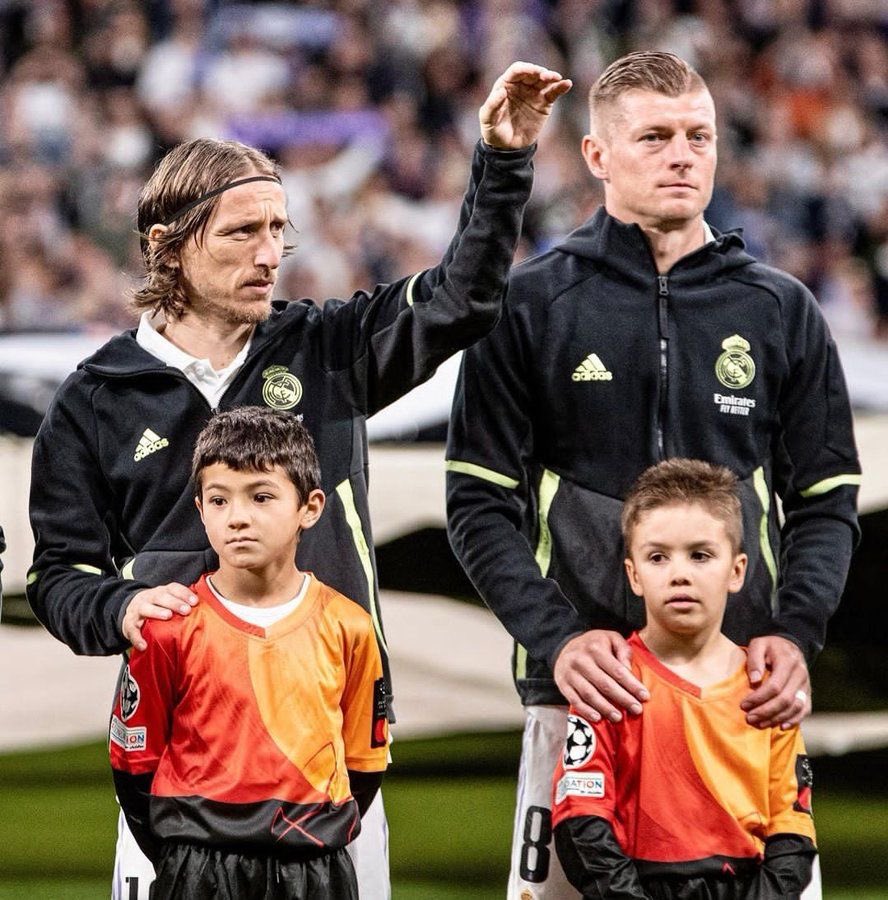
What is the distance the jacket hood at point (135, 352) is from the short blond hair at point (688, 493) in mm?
694

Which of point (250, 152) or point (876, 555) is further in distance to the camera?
point (876, 555)

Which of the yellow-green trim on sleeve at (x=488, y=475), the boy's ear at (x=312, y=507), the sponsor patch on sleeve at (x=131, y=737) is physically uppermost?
the yellow-green trim on sleeve at (x=488, y=475)

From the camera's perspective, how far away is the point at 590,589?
10.0 feet

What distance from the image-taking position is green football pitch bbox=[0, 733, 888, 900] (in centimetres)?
486

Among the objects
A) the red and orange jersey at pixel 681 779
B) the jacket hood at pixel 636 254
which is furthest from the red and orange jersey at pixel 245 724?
the jacket hood at pixel 636 254

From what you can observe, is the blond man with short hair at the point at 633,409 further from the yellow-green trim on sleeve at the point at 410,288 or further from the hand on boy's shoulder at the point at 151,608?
the hand on boy's shoulder at the point at 151,608

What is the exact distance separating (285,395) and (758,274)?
0.92 m

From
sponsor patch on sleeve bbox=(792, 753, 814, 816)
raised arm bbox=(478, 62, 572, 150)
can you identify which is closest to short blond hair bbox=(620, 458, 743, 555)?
sponsor patch on sleeve bbox=(792, 753, 814, 816)

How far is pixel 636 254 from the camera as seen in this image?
10.3 feet

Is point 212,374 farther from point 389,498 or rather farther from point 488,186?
point 389,498

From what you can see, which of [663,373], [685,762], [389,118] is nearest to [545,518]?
[663,373]

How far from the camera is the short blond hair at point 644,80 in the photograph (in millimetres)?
3062

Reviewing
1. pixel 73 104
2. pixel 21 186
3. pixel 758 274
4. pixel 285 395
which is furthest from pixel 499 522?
pixel 73 104

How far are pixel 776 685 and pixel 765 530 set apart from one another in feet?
1.17
